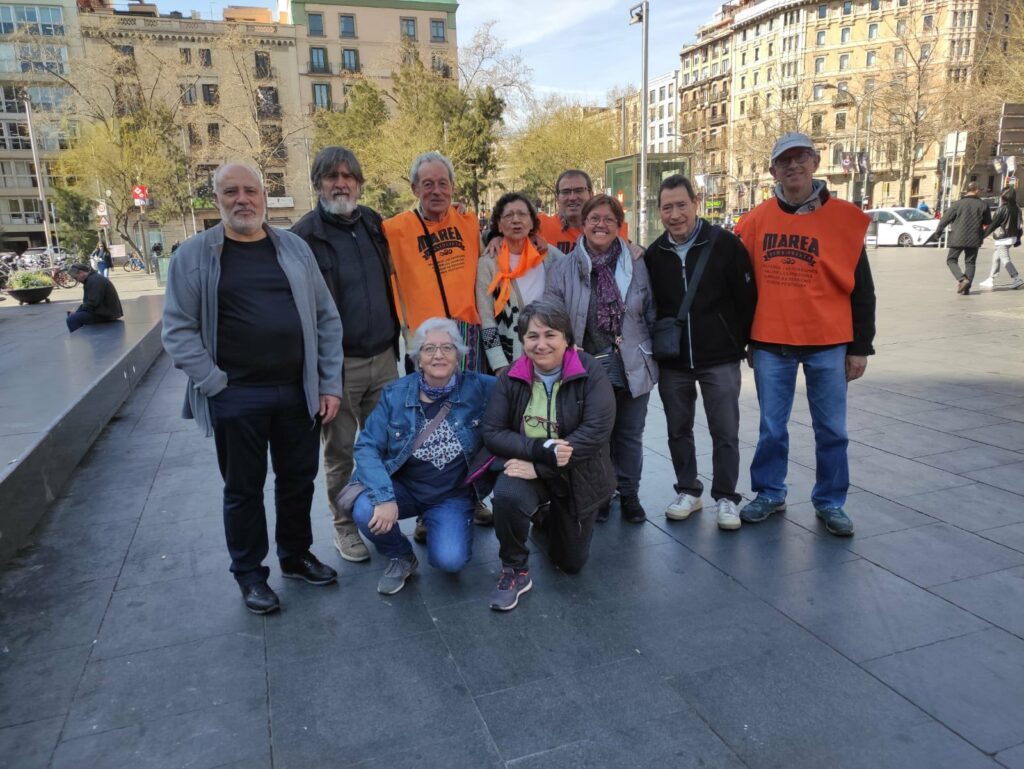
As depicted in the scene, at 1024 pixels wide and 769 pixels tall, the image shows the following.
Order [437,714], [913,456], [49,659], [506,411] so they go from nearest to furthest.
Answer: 1. [437,714]
2. [49,659]
3. [506,411]
4. [913,456]

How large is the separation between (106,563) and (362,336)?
1846mm

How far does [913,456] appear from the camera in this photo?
486 cm

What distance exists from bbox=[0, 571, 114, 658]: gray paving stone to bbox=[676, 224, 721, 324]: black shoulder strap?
318 centimetres

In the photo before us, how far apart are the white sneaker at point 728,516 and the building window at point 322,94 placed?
60082 mm

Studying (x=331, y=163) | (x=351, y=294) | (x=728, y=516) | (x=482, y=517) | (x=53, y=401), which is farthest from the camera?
(x=53, y=401)

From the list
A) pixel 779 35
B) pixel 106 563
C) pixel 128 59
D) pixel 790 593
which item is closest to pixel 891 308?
pixel 790 593

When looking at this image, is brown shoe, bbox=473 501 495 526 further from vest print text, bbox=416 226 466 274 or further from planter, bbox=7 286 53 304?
planter, bbox=7 286 53 304

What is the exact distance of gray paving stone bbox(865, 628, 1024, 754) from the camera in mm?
2279

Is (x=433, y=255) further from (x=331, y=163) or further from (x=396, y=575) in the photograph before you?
(x=396, y=575)

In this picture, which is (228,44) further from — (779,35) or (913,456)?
(779,35)

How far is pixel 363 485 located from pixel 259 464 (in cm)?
48

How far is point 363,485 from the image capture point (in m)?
3.33

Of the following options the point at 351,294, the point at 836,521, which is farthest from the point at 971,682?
the point at 351,294

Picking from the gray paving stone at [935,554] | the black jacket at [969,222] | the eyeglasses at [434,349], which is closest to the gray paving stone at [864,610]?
the gray paving stone at [935,554]
